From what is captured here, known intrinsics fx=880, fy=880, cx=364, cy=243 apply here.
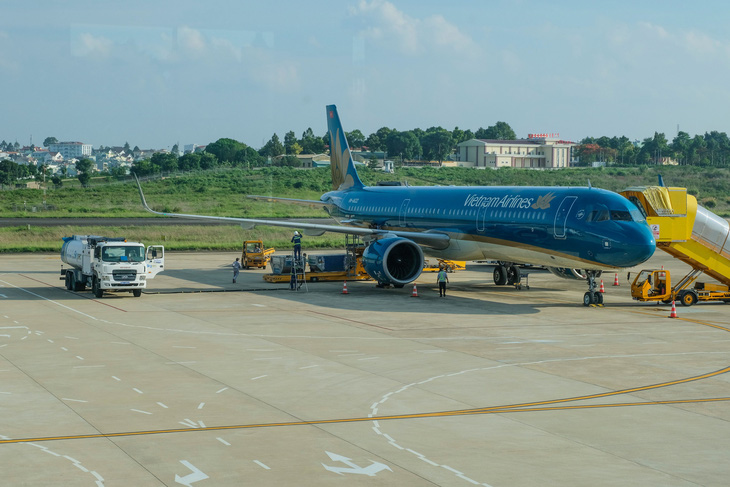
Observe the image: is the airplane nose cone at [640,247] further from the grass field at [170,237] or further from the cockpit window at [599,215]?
the grass field at [170,237]

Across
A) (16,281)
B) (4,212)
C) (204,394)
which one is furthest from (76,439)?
(4,212)

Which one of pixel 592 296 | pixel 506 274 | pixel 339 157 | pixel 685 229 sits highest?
pixel 339 157

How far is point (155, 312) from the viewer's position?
3512 cm

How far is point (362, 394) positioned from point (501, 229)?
20639mm

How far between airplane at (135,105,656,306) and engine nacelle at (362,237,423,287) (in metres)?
0.05

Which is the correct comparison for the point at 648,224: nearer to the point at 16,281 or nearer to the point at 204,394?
the point at 204,394

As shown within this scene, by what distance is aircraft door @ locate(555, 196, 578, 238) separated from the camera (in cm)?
3638

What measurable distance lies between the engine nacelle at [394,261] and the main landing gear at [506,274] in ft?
21.0

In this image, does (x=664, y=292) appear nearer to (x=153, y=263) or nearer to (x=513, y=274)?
(x=513, y=274)

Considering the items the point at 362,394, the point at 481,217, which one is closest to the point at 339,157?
the point at 481,217

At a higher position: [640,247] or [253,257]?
[640,247]

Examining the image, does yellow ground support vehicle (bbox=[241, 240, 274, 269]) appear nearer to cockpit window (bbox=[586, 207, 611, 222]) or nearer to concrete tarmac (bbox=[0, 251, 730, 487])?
concrete tarmac (bbox=[0, 251, 730, 487])

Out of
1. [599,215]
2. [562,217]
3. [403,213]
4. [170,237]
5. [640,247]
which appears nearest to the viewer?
[640,247]

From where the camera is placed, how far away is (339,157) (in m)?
56.2
